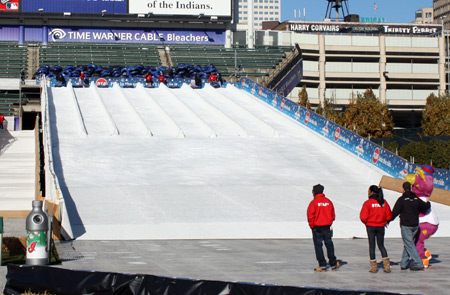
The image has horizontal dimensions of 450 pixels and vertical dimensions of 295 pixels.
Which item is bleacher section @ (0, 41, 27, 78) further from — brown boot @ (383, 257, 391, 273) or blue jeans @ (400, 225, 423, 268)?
brown boot @ (383, 257, 391, 273)

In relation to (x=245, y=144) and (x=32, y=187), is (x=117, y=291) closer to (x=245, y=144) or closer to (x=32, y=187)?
(x=32, y=187)

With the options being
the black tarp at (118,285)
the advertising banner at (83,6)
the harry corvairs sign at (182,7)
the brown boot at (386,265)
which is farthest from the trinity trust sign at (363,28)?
the black tarp at (118,285)

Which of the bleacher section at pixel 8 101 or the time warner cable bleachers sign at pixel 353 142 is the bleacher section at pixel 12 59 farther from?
the time warner cable bleachers sign at pixel 353 142

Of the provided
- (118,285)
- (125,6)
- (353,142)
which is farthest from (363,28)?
(118,285)

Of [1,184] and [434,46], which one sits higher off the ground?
[434,46]

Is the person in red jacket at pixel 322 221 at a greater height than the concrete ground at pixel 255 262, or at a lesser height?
greater

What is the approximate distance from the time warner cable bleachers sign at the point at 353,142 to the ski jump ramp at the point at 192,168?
40cm

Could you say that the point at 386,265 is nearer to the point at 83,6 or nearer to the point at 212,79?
the point at 212,79

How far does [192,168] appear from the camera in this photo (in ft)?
90.8

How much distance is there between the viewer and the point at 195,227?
18688mm

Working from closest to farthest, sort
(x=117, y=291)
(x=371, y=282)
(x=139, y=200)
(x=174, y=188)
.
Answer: (x=117, y=291)
(x=371, y=282)
(x=139, y=200)
(x=174, y=188)

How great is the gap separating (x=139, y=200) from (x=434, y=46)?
82775 mm

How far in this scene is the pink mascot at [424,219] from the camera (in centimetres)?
1301

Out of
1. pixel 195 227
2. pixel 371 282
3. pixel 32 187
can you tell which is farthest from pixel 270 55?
pixel 371 282
